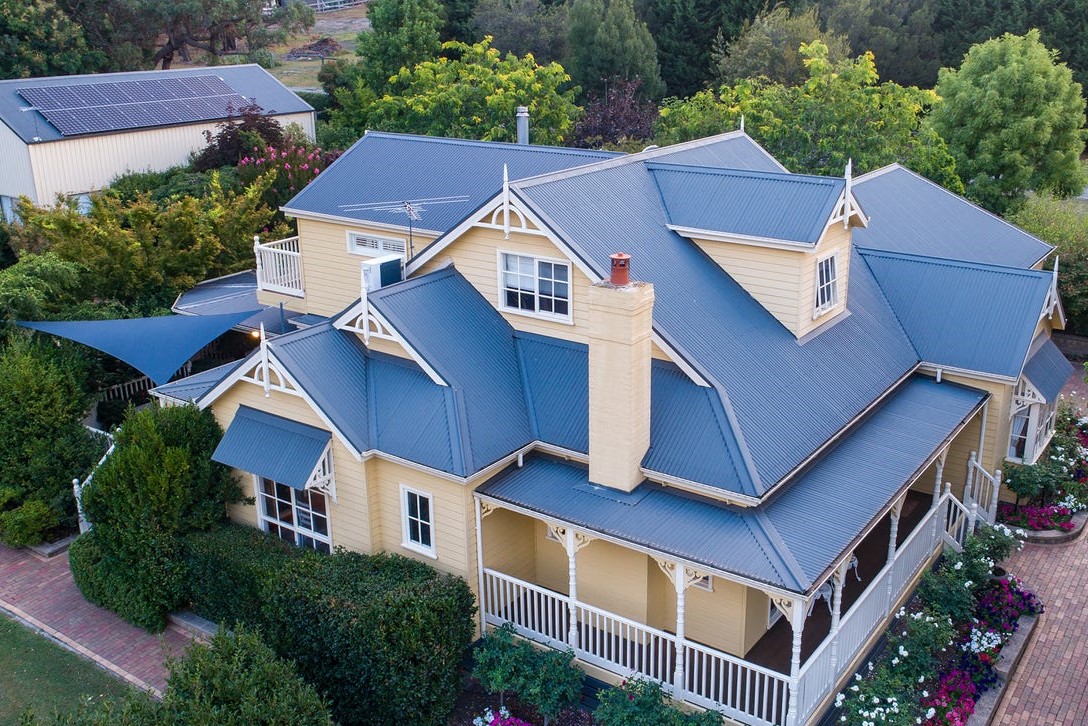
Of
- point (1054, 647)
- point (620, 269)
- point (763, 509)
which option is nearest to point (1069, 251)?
point (1054, 647)

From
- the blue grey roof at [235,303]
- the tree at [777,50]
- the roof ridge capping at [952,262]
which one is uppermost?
the tree at [777,50]

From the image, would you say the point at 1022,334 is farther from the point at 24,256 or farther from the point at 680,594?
the point at 24,256

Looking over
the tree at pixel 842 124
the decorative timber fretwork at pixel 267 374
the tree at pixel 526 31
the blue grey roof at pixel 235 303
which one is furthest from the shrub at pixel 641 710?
the tree at pixel 526 31

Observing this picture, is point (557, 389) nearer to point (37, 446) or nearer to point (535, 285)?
point (535, 285)

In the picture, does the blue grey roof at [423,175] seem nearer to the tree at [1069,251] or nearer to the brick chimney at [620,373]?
the brick chimney at [620,373]

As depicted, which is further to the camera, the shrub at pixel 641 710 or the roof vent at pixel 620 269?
the roof vent at pixel 620 269

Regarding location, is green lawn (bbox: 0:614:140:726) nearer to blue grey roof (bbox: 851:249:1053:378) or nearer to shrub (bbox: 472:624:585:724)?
shrub (bbox: 472:624:585:724)

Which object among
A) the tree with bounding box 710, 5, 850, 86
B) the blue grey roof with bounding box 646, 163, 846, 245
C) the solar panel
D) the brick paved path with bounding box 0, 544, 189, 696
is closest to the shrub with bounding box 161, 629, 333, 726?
the brick paved path with bounding box 0, 544, 189, 696
